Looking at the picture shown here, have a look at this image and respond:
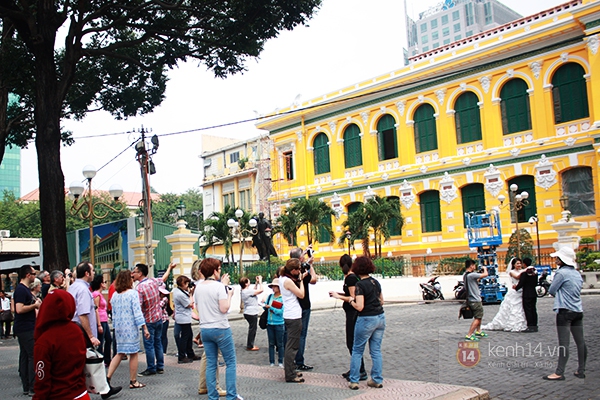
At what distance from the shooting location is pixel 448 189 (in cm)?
3309

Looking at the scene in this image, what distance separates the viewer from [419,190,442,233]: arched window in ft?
111

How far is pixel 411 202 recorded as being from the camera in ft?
114

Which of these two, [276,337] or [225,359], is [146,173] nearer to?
[276,337]

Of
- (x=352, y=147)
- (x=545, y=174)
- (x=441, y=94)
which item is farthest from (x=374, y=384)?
(x=352, y=147)

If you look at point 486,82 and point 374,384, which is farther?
point 486,82

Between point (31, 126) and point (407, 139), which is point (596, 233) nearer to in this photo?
point (407, 139)

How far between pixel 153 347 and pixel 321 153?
31.2 meters

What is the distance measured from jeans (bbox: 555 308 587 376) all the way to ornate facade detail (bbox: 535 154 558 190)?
2311cm

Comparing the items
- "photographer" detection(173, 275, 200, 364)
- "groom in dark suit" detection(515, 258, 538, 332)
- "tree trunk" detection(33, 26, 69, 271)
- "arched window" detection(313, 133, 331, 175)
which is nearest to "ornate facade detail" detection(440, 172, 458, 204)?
"arched window" detection(313, 133, 331, 175)

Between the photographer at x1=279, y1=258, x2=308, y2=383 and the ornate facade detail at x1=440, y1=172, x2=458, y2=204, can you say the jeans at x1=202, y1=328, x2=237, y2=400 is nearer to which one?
the photographer at x1=279, y1=258, x2=308, y2=383

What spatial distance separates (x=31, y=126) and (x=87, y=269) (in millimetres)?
13892

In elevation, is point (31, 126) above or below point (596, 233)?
above

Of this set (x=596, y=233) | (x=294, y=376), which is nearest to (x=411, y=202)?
(x=596, y=233)

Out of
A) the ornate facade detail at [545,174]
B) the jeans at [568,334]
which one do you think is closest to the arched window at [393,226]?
the ornate facade detail at [545,174]
